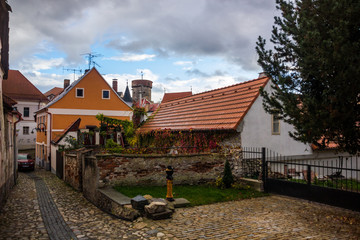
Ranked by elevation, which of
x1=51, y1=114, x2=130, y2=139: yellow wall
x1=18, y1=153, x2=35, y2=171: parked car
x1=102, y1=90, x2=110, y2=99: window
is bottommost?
x1=18, y1=153, x2=35, y2=171: parked car

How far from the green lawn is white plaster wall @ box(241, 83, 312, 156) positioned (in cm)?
262

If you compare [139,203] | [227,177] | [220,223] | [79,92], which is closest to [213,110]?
[227,177]

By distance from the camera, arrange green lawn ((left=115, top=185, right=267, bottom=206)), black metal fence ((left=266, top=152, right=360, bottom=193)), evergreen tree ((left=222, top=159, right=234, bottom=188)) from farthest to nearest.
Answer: evergreen tree ((left=222, top=159, right=234, bottom=188)) < green lawn ((left=115, top=185, right=267, bottom=206)) < black metal fence ((left=266, top=152, right=360, bottom=193))

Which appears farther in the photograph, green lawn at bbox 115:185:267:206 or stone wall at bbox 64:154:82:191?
stone wall at bbox 64:154:82:191

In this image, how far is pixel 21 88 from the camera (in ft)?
142

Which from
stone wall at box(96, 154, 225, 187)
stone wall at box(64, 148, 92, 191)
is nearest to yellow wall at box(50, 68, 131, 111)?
stone wall at box(64, 148, 92, 191)

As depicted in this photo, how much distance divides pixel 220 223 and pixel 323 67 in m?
4.49

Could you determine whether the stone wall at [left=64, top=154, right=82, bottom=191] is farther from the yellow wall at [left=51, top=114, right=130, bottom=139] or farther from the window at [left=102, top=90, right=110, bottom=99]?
the window at [left=102, top=90, right=110, bottom=99]

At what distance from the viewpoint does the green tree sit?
20.3 feet

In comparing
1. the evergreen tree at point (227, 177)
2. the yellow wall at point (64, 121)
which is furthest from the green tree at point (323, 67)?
the yellow wall at point (64, 121)

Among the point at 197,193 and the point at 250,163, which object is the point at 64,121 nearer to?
the point at 250,163

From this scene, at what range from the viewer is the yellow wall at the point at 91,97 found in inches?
1076

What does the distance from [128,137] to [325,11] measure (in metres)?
13.8

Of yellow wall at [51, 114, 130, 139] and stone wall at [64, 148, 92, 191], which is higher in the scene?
yellow wall at [51, 114, 130, 139]
